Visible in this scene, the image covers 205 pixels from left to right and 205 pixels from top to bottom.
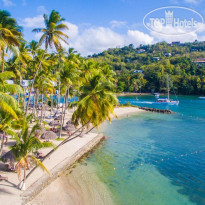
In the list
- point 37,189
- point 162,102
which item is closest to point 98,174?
point 37,189

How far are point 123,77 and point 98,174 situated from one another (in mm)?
111420

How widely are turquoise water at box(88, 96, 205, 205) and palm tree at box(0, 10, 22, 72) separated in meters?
13.2

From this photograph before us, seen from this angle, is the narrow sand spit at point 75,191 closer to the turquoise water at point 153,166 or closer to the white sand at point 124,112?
the turquoise water at point 153,166

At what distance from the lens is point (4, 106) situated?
30.9 ft

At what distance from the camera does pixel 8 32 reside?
48.2 feet

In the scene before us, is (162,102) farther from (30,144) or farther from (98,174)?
(30,144)

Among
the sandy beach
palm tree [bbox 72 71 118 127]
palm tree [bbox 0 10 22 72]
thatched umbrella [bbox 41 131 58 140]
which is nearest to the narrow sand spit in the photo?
the sandy beach

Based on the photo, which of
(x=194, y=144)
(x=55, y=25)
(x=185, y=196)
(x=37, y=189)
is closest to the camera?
(x=37, y=189)

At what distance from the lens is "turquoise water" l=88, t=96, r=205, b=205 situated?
14.5 metres

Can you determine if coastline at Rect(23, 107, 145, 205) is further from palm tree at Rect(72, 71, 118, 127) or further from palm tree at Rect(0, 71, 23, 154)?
palm tree at Rect(0, 71, 23, 154)

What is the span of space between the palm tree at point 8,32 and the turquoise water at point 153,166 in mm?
13199

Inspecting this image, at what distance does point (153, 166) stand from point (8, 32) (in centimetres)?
1778

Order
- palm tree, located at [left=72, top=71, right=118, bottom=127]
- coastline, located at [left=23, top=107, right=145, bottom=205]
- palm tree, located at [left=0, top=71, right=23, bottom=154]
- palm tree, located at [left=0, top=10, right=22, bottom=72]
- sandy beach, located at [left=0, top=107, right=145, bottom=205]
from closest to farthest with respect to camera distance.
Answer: palm tree, located at [left=0, top=71, right=23, bottom=154] → sandy beach, located at [left=0, top=107, right=145, bottom=205] → coastline, located at [left=23, top=107, right=145, bottom=205] → palm tree, located at [left=0, top=10, right=22, bottom=72] → palm tree, located at [left=72, top=71, right=118, bottom=127]

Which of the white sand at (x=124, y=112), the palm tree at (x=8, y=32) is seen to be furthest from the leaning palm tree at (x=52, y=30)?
the white sand at (x=124, y=112)
